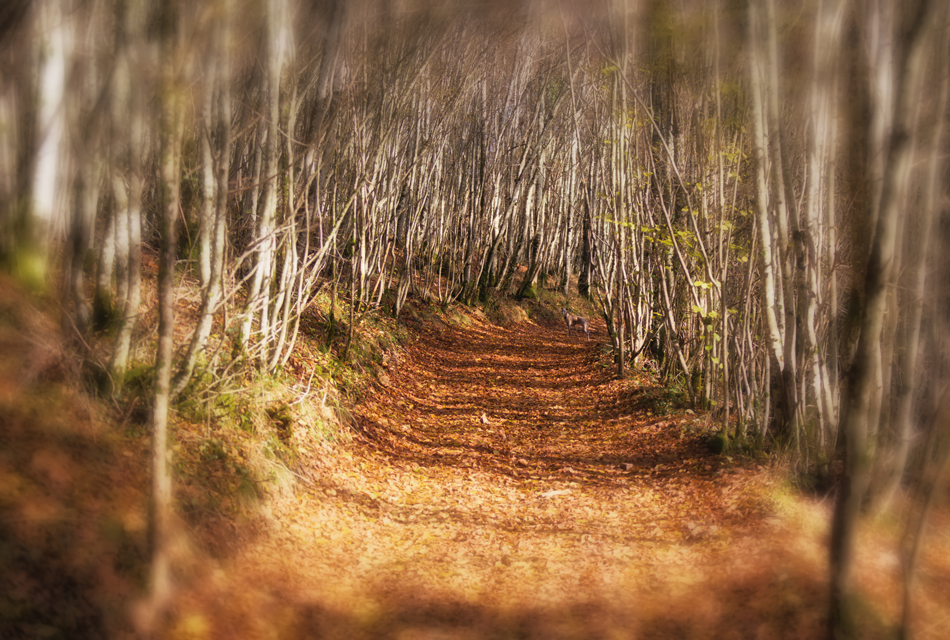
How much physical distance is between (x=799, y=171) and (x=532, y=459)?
468cm

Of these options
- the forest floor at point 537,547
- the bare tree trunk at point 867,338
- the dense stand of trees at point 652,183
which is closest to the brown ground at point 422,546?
the forest floor at point 537,547

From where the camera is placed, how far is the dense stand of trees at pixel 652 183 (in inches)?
124

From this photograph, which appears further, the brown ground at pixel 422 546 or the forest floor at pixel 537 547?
the forest floor at pixel 537 547

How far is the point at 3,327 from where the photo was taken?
163 inches

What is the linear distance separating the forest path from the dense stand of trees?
79 cm

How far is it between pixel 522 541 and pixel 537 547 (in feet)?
0.51

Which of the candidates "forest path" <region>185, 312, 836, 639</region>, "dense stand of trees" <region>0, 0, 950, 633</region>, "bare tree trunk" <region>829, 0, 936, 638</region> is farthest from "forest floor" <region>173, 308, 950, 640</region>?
"bare tree trunk" <region>829, 0, 936, 638</region>

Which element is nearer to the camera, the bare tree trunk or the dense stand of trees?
the bare tree trunk

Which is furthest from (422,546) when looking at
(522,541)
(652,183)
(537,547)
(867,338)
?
(652,183)

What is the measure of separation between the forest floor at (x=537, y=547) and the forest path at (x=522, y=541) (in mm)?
15

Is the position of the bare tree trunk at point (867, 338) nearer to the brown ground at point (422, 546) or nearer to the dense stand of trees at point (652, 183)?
the dense stand of trees at point (652, 183)

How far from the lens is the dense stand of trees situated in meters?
3.16

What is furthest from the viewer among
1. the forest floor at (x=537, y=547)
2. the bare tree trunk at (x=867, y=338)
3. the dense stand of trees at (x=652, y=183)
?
the forest floor at (x=537, y=547)

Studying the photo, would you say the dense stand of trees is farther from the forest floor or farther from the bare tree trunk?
the forest floor
